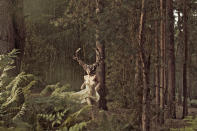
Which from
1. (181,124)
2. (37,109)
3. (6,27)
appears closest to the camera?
(37,109)

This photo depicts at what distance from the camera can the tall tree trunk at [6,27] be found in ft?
24.7

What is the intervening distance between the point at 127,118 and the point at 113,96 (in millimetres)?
4148

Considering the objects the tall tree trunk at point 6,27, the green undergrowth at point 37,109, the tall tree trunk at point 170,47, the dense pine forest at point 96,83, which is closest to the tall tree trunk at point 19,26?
the dense pine forest at point 96,83

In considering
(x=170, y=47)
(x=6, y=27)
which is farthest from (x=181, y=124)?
(x=6, y=27)

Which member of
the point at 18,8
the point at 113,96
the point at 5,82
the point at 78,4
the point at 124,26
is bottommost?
the point at 113,96

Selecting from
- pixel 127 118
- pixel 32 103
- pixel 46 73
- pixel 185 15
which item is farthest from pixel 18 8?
pixel 46 73

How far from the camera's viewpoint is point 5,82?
23.9 ft

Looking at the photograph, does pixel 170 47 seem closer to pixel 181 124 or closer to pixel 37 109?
pixel 181 124

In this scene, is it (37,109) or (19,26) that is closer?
(37,109)

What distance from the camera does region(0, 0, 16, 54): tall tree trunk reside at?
24.7 feet

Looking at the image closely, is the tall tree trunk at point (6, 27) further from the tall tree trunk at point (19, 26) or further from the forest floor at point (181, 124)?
the forest floor at point (181, 124)

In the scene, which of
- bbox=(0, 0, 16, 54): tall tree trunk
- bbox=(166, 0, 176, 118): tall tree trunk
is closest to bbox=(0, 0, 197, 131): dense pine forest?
bbox=(0, 0, 16, 54): tall tree trunk

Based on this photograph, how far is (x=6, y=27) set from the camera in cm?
761

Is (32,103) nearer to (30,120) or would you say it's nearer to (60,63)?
Result: (30,120)
